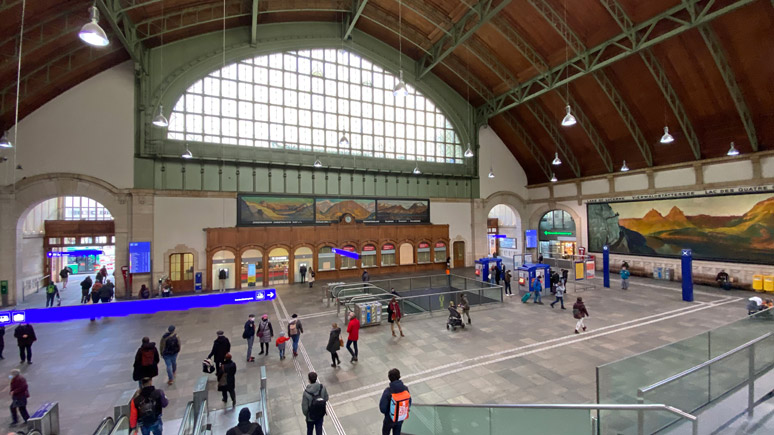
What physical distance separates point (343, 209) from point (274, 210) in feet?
15.8

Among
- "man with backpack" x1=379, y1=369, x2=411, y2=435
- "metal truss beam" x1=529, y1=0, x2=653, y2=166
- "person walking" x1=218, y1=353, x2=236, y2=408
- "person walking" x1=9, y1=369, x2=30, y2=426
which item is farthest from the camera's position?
"metal truss beam" x1=529, y1=0, x2=653, y2=166

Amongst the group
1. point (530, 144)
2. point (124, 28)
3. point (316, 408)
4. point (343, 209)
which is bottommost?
point (316, 408)

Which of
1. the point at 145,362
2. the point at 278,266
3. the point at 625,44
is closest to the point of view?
the point at 145,362

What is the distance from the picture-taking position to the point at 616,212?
23.3 metres

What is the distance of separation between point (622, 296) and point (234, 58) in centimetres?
2626

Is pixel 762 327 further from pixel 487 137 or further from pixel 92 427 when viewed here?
pixel 487 137

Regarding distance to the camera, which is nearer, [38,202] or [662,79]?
[38,202]

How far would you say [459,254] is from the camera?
2758cm

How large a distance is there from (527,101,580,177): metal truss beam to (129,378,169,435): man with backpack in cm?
2623

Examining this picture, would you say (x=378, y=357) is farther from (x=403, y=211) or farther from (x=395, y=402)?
(x=403, y=211)

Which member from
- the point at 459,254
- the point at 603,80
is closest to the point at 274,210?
the point at 459,254

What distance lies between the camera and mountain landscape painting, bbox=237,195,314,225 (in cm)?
2031

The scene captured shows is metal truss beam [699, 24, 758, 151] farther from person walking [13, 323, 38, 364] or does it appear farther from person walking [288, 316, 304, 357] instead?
person walking [13, 323, 38, 364]

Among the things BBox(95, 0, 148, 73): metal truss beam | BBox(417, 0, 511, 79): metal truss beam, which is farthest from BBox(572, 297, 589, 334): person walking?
BBox(95, 0, 148, 73): metal truss beam
